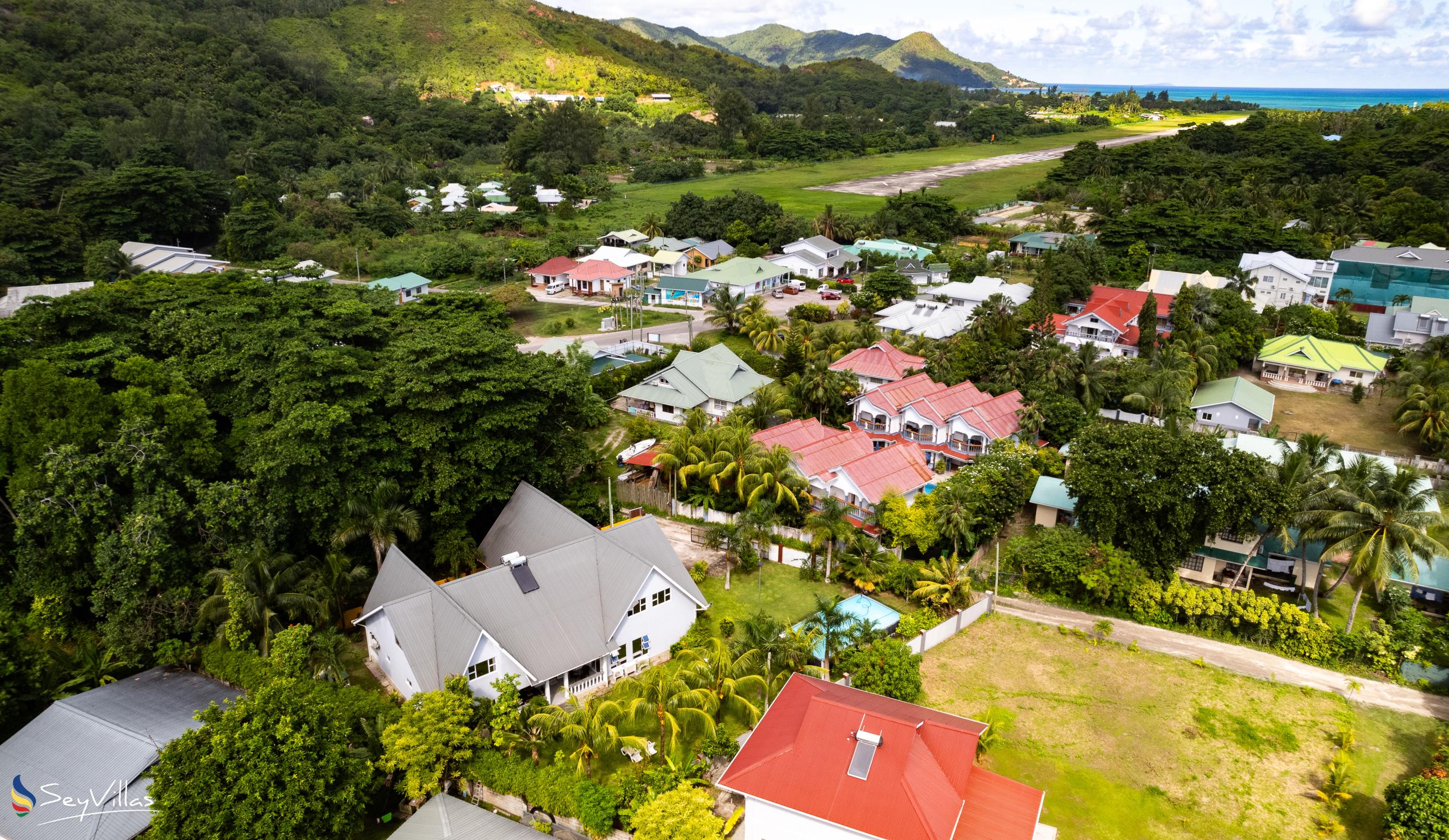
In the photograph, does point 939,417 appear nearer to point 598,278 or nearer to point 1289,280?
point 598,278

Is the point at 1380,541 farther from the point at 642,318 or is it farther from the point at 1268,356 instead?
the point at 642,318

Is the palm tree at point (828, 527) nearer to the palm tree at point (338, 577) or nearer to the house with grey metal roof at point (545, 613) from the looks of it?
the house with grey metal roof at point (545, 613)

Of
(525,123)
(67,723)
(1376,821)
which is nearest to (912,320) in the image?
(1376,821)

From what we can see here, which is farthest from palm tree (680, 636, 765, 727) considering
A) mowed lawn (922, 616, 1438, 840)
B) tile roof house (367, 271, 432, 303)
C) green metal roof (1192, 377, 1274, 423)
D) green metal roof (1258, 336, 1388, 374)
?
tile roof house (367, 271, 432, 303)

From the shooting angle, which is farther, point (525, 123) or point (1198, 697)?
point (525, 123)

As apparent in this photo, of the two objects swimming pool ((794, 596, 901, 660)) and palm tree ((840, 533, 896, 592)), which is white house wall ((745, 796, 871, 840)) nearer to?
swimming pool ((794, 596, 901, 660))

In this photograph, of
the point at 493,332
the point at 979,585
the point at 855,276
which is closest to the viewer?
the point at 979,585

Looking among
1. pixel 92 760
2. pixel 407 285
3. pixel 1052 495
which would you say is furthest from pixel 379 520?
pixel 407 285

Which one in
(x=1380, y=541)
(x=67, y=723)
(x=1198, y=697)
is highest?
(x=1380, y=541)
